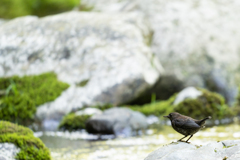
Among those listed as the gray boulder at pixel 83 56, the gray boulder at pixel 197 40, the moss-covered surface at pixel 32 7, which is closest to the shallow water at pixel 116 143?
the gray boulder at pixel 83 56

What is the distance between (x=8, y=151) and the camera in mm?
3955

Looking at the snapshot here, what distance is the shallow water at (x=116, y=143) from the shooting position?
16.7ft

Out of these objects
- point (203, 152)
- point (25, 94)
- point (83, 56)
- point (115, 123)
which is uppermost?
point (83, 56)

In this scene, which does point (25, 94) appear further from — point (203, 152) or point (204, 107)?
point (203, 152)

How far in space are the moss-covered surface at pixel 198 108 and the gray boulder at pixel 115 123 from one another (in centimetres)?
167

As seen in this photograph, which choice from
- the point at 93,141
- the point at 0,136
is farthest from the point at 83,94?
the point at 0,136

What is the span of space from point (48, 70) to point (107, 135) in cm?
349

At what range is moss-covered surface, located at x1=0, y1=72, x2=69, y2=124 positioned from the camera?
762 centimetres

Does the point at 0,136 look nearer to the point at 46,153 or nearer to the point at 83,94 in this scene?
the point at 46,153

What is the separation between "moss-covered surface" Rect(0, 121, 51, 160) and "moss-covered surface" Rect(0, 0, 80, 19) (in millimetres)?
9628

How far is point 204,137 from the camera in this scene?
6.39 m

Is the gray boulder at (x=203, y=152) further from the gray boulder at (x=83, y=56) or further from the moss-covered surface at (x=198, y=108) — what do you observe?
the moss-covered surface at (x=198, y=108)

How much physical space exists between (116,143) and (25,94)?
3.52 m

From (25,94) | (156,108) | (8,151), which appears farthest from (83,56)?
(8,151)
